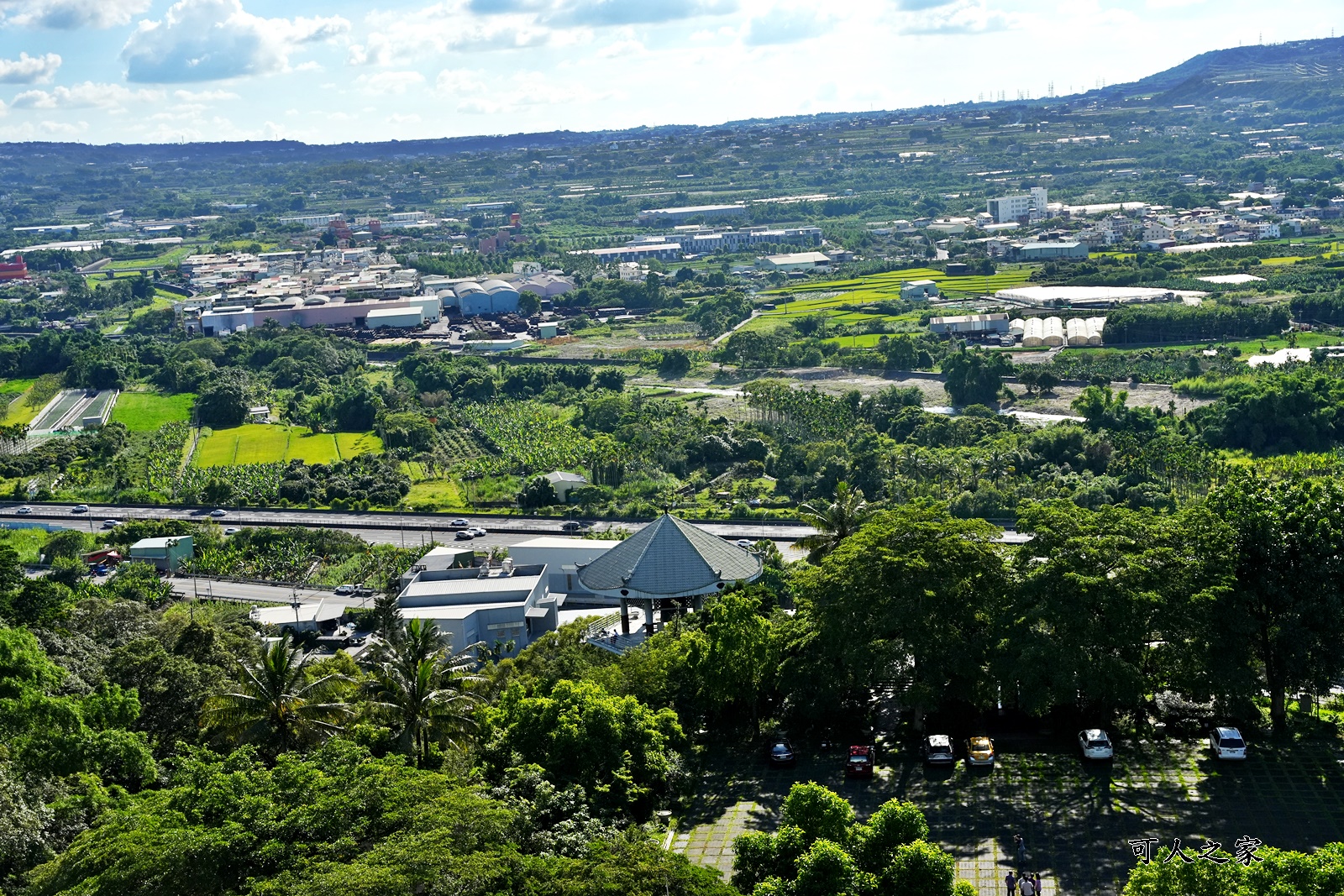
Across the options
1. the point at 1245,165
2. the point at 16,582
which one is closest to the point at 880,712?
the point at 16,582

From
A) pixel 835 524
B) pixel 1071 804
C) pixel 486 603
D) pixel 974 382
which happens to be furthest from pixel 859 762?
pixel 974 382

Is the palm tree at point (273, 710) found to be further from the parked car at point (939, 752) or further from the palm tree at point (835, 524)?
the palm tree at point (835, 524)

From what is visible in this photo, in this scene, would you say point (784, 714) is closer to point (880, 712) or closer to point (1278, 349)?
point (880, 712)

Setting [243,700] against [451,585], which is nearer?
[243,700]

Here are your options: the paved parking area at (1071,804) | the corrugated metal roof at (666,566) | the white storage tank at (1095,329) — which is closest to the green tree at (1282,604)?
the paved parking area at (1071,804)

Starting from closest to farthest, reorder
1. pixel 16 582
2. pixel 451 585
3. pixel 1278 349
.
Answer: pixel 16 582 → pixel 451 585 → pixel 1278 349
